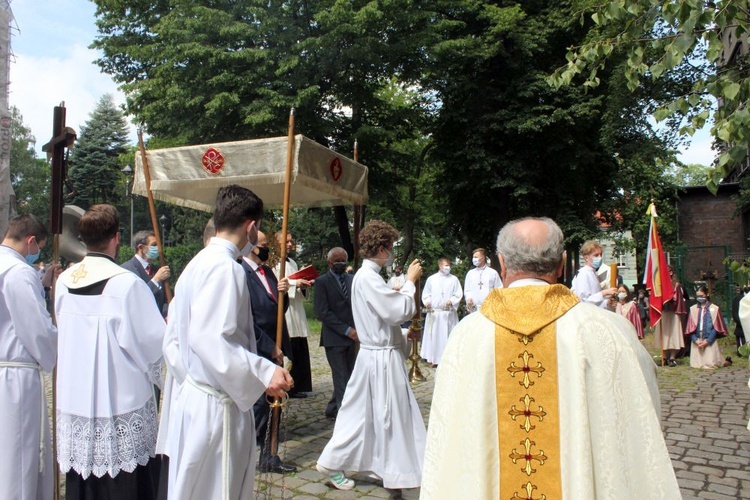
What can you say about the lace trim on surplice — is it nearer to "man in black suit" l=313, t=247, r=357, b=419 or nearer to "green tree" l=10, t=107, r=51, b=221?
"man in black suit" l=313, t=247, r=357, b=419

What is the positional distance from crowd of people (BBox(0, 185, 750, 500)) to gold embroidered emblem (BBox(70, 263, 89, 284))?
1 centimetres

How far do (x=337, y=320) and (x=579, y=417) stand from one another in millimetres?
4702

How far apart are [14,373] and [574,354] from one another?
3.25 m

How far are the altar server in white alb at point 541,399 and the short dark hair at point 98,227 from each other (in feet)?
8.07

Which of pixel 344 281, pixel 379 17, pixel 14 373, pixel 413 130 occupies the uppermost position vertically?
pixel 379 17

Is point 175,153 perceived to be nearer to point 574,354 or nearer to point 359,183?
point 359,183

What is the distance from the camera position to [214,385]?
3.09 m

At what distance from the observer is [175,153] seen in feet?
20.5

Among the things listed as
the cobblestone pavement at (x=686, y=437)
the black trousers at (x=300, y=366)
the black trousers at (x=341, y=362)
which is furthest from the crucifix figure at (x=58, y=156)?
the black trousers at (x=300, y=366)

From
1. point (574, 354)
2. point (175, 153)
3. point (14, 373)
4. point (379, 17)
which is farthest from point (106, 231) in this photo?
point (379, 17)

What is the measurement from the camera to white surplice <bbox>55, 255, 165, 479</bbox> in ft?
12.2

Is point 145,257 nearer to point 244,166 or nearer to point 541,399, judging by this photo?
point 244,166

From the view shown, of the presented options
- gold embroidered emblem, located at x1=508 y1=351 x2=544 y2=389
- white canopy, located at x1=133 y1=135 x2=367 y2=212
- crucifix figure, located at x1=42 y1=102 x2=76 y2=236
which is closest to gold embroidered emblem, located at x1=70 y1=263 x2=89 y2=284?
crucifix figure, located at x1=42 y1=102 x2=76 y2=236

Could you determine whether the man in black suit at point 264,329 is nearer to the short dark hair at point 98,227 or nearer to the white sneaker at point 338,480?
the white sneaker at point 338,480
